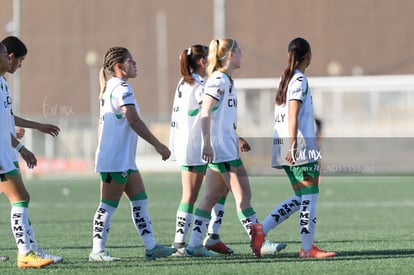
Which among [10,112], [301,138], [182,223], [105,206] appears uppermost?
[10,112]

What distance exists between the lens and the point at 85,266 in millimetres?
9320

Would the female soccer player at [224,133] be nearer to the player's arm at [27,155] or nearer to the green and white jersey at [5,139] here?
the player's arm at [27,155]

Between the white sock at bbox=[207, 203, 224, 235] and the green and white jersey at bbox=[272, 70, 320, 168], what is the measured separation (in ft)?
3.94

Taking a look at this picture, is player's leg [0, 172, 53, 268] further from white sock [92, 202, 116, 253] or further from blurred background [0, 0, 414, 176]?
blurred background [0, 0, 414, 176]

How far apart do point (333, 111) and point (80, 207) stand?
65.1 ft

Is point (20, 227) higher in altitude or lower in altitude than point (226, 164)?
lower

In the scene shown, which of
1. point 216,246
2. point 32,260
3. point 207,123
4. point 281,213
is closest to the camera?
point 32,260

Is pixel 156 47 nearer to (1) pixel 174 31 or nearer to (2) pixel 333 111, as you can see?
(1) pixel 174 31

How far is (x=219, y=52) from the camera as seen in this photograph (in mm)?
9938

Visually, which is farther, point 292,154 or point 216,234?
point 216,234

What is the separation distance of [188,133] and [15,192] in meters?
1.95

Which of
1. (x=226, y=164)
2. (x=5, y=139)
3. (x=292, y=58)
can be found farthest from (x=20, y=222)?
(x=292, y=58)

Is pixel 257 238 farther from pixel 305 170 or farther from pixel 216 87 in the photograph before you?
pixel 216 87

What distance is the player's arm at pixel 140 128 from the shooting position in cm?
921
